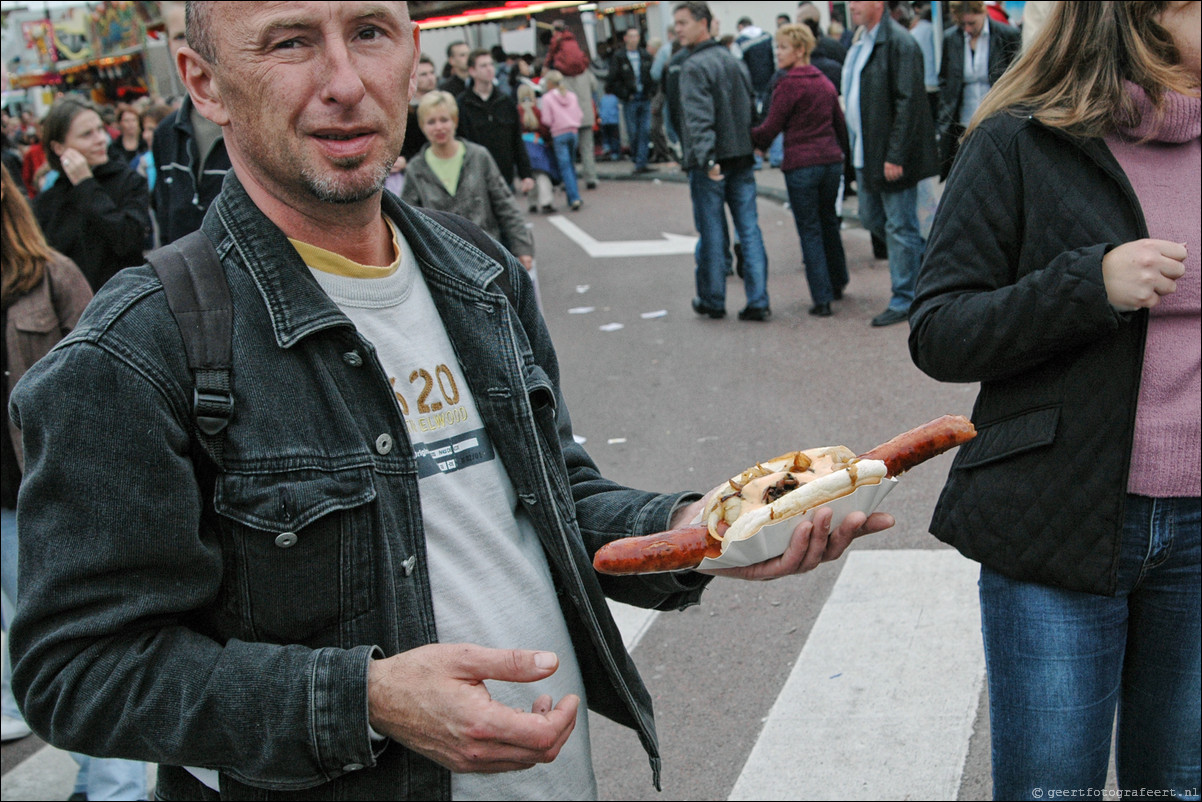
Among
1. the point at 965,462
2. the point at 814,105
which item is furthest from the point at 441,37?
the point at 965,462

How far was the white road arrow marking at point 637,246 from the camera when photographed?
13258 millimetres

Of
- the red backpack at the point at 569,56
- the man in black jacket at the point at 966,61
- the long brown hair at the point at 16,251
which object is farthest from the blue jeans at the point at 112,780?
the red backpack at the point at 569,56

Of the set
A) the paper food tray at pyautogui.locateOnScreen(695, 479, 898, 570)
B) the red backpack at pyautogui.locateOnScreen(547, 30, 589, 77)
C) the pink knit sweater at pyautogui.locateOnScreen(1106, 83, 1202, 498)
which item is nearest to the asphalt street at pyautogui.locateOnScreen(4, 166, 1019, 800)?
the pink knit sweater at pyautogui.locateOnScreen(1106, 83, 1202, 498)

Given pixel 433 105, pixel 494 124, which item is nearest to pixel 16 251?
pixel 433 105

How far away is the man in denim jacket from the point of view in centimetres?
150

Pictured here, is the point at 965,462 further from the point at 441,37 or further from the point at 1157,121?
the point at 441,37

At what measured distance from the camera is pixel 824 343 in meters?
8.51

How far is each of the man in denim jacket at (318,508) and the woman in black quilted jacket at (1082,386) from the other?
0.67 m

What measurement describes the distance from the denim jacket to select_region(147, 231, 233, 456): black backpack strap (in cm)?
2

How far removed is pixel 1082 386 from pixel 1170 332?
0.73 feet

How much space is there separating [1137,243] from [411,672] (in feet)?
5.15

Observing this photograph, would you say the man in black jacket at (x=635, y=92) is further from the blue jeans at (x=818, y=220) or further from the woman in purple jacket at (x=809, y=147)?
the blue jeans at (x=818, y=220)

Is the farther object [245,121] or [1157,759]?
[1157,759]

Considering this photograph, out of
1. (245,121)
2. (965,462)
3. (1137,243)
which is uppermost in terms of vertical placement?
(245,121)
